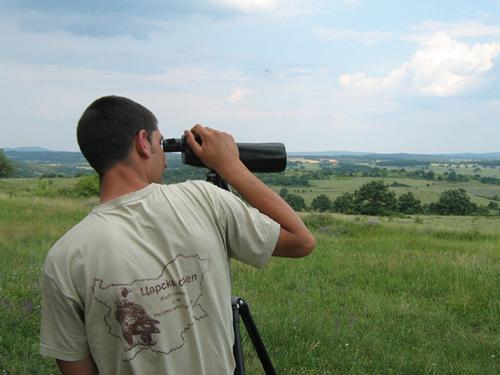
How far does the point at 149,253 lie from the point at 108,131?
1.22 ft

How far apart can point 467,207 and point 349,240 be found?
135 feet

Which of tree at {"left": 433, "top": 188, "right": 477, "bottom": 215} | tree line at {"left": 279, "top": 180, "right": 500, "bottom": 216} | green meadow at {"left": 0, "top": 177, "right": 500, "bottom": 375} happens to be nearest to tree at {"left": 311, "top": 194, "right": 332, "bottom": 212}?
tree line at {"left": 279, "top": 180, "right": 500, "bottom": 216}

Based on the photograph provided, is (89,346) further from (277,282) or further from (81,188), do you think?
(81,188)

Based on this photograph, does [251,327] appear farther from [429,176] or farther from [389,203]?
[429,176]

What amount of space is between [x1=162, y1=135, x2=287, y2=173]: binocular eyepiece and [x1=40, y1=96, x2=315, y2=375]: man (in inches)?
3.5

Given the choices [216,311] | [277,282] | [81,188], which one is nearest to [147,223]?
[216,311]

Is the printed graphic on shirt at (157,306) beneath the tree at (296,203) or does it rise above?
above

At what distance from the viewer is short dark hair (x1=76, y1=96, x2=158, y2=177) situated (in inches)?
59.5

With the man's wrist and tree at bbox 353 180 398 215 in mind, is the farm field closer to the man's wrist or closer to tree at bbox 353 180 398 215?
tree at bbox 353 180 398 215

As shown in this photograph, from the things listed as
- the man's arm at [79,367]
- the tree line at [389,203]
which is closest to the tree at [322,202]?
the tree line at [389,203]

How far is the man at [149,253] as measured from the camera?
142cm

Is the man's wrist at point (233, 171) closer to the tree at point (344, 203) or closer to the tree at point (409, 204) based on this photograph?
the tree at point (344, 203)

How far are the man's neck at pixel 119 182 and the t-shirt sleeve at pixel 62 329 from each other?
0.97 ft

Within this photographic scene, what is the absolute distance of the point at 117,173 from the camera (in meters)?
1.52
